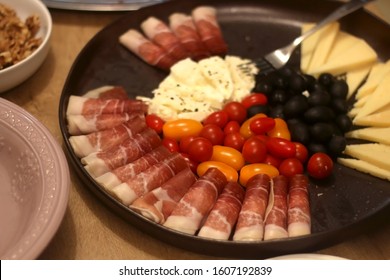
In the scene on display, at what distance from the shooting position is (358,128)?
166 cm

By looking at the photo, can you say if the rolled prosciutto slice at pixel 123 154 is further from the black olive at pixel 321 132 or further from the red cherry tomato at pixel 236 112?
the black olive at pixel 321 132

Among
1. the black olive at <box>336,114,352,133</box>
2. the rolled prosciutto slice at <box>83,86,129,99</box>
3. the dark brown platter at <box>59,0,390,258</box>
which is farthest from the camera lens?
the rolled prosciutto slice at <box>83,86,129,99</box>

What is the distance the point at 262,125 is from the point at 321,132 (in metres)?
0.20

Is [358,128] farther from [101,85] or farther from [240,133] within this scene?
[101,85]

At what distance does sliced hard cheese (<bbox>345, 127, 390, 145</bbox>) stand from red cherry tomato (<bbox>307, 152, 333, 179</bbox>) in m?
0.19

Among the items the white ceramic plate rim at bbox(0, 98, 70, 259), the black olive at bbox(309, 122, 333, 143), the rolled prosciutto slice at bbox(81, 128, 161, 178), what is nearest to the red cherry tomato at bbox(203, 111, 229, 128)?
the rolled prosciutto slice at bbox(81, 128, 161, 178)

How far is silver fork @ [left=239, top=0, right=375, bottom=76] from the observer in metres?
1.86

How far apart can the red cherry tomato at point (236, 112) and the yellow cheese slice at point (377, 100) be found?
0.41m

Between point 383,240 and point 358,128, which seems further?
point 358,128

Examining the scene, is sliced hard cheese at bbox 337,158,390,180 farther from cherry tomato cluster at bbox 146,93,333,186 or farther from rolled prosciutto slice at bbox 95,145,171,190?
rolled prosciutto slice at bbox 95,145,171,190

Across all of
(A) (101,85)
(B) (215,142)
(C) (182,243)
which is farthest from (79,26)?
(C) (182,243)
